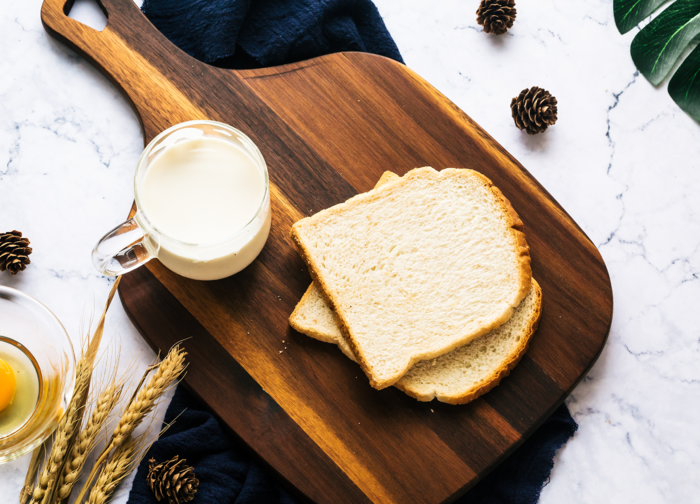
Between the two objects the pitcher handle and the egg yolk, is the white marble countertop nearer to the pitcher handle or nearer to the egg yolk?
the egg yolk

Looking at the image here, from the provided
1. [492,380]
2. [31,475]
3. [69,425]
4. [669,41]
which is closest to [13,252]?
[69,425]

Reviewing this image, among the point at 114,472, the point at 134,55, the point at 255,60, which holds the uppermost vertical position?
the point at 134,55

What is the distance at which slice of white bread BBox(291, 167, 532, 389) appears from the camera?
185 centimetres

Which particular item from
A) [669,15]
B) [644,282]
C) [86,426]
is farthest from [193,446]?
[669,15]

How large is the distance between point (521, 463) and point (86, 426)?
5.03ft

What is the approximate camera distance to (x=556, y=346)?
1.93 m

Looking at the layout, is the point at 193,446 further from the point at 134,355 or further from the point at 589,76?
the point at 589,76

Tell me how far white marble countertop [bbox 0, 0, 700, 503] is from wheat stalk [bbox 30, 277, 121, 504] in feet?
0.56

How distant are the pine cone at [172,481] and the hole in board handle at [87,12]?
168 centimetres

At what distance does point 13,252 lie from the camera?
1.92 m

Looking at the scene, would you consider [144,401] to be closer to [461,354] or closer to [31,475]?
[31,475]

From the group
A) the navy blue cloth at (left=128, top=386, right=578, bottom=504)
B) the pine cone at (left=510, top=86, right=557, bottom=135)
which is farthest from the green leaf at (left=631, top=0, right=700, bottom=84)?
the navy blue cloth at (left=128, top=386, right=578, bottom=504)

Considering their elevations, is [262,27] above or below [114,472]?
above

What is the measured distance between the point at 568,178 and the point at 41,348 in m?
2.08
